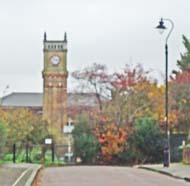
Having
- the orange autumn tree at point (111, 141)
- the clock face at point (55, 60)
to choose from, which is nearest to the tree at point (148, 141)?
the orange autumn tree at point (111, 141)

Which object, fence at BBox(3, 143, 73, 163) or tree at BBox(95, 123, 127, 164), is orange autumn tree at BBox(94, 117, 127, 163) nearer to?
tree at BBox(95, 123, 127, 164)

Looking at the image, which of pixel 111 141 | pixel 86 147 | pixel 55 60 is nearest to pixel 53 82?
pixel 55 60

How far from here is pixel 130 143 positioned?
56.5 m

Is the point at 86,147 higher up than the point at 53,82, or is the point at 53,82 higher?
the point at 53,82

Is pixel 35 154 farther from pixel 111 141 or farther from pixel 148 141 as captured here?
pixel 148 141

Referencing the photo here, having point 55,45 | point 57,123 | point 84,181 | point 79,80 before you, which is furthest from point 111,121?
point 55,45

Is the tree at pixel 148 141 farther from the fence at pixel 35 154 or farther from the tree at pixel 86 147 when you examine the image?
the fence at pixel 35 154

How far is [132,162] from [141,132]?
266 centimetres

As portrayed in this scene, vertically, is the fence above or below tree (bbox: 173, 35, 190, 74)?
below

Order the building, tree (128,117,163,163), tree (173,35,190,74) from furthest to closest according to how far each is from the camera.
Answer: the building, tree (173,35,190,74), tree (128,117,163,163)

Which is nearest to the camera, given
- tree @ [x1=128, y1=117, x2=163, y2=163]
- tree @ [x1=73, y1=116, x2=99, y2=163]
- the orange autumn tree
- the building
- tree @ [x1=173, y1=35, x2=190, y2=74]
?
tree @ [x1=128, y1=117, x2=163, y2=163]

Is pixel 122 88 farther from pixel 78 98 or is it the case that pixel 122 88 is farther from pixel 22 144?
pixel 22 144

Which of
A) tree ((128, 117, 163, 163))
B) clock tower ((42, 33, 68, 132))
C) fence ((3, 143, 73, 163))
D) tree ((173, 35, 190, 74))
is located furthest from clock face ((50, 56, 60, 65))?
tree ((128, 117, 163, 163))

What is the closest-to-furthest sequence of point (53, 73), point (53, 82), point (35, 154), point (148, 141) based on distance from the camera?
point (148, 141)
point (35, 154)
point (53, 82)
point (53, 73)
